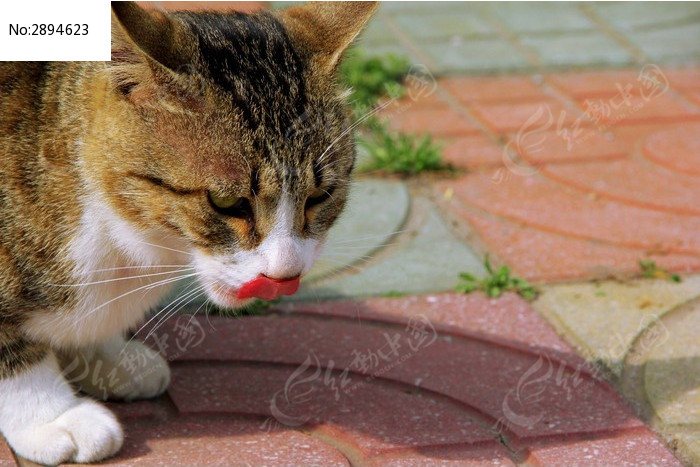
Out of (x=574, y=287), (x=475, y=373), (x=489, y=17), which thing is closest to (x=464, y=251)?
(x=574, y=287)

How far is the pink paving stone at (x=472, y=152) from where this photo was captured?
3.92 metres

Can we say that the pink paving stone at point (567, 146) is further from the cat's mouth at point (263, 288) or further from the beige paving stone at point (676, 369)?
the cat's mouth at point (263, 288)

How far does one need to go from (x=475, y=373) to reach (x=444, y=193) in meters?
1.09

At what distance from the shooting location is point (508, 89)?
14.8 feet

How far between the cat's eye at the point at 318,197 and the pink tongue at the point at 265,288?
0.60ft

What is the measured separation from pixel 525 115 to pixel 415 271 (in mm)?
1289

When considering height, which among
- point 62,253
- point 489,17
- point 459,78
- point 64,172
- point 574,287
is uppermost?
point 489,17

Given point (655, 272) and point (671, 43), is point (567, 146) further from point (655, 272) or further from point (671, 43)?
point (671, 43)

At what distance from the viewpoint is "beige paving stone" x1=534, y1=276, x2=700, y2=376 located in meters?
2.85

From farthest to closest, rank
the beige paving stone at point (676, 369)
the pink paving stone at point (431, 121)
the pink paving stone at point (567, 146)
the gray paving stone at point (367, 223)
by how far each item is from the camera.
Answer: the pink paving stone at point (431, 121) < the pink paving stone at point (567, 146) < the gray paving stone at point (367, 223) < the beige paving stone at point (676, 369)

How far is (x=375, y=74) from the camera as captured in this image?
442 centimetres

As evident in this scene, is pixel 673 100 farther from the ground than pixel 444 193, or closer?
farther from the ground

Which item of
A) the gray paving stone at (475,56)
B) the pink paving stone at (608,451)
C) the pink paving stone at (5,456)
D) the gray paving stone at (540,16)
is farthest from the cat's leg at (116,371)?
the gray paving stone at (540,16)

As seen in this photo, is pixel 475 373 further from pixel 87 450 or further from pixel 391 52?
pixel 391 52
